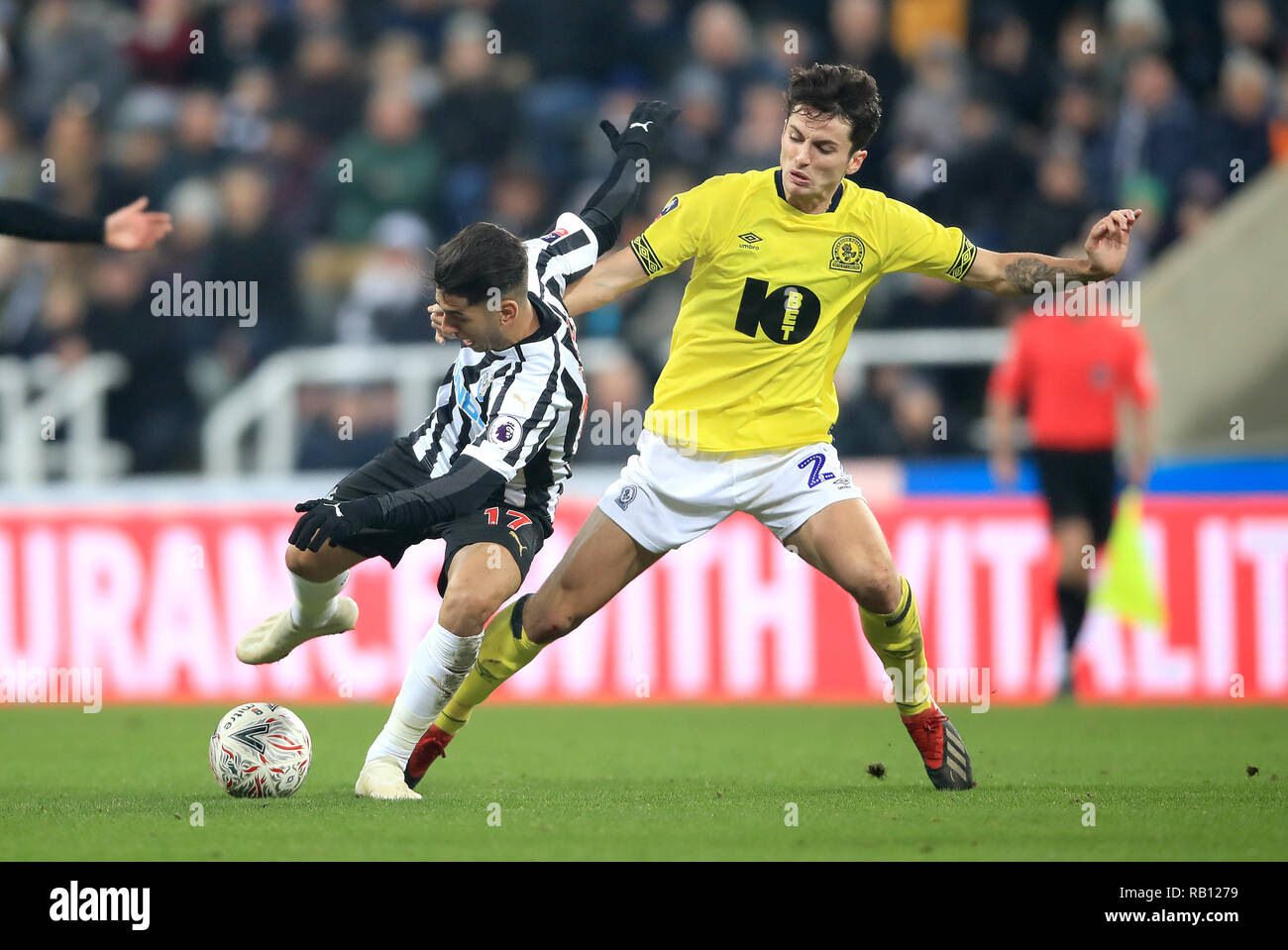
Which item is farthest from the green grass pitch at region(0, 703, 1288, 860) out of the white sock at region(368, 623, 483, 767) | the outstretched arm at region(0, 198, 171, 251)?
the outstretched arm at region(0, 198, 171, 251)

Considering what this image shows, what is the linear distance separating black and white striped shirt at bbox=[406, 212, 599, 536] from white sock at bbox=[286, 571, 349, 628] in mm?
583

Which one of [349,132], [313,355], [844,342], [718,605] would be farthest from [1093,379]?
[349,132]

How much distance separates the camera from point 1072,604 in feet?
34.6

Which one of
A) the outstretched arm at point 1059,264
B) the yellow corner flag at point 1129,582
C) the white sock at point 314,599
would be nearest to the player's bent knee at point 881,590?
the outstretched arm at point 1059,264

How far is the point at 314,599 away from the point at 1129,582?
5578 mm

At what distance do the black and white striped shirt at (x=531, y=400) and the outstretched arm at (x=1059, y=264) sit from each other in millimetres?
1427

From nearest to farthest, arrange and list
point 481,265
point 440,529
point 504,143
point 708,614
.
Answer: point 481,265
point 440,529
point 708,614
point 504,143

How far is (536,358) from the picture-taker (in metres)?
6.52

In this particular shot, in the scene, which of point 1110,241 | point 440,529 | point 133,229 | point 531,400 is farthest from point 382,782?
point 1110,241

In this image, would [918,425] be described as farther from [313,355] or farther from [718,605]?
[313,355]

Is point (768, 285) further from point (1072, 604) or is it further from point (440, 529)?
point (1072, 604)

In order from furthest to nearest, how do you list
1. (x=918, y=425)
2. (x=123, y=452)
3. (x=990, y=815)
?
(x=123, y=452) < (x=918, y=425) < (x=990, y=815)

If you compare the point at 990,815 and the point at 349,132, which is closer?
the point at 990,815

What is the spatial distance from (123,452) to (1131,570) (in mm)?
6910
